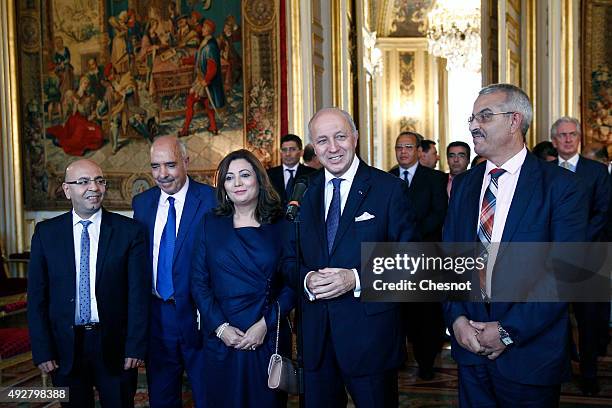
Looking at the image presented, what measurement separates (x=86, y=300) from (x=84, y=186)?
22.5 inches

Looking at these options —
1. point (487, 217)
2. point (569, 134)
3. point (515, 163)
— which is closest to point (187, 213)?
point (487, 217)

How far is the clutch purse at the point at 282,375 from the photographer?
2.83 m

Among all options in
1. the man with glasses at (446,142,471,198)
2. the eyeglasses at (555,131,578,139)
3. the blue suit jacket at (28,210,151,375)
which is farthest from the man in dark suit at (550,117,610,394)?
the blue suit jacket at (28,210,151,375)

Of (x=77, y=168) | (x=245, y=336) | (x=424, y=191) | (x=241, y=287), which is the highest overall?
(x=77, y=168)

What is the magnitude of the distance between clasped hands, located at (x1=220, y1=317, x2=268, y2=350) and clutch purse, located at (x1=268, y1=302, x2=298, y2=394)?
0.21 meters

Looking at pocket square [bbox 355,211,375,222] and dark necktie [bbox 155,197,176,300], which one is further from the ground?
pocket square [bbox 355,211,375,222]

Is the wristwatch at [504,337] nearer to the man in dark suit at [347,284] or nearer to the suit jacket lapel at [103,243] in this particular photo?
the man in dark suit at [347,284]

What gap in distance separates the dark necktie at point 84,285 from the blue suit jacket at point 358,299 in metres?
1.14

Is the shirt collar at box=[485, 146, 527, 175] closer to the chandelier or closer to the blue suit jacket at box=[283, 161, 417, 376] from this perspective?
the blue suit jacket at box=[283, 161, 417, 376]

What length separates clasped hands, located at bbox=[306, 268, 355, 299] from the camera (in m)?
2.75

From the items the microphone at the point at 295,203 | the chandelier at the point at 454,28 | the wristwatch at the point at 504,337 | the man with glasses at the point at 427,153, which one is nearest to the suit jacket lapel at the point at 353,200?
the microphone at the point at 295,203

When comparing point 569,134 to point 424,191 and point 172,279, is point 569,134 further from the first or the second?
point 172,279

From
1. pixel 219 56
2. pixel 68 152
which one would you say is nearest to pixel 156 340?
pixel 219 56

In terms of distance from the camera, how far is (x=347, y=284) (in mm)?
2783
